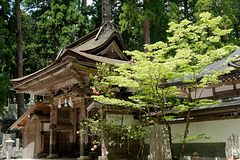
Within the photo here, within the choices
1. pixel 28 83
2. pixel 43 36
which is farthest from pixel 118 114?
pixel 43 36

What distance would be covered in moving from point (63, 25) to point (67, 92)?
1248 centimetres

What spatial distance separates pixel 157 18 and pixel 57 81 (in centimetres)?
970

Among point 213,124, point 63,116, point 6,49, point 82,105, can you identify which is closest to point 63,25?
point 6,49

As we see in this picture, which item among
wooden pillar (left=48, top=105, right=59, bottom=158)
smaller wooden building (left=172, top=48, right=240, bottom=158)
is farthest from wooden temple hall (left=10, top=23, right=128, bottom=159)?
smaller wooden building (left=172, top=48, right=240, bottom=158)

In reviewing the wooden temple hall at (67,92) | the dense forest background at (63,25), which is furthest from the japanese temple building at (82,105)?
the dense forest background at (63,25)

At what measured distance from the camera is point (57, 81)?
10.7m

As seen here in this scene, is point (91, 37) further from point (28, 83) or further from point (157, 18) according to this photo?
point (157, 18)

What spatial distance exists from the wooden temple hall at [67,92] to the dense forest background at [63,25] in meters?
5.88

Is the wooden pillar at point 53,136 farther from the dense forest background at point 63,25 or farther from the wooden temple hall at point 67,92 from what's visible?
the dense forest background at point 63,25

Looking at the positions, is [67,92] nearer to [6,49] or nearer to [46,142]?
[46,142]

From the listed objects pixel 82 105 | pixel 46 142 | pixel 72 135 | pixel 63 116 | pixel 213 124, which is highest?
pixel 82 105

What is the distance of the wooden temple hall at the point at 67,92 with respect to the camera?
9430 millimetres

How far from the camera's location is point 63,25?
2188cm

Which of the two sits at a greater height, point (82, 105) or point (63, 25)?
point (63, 25)
